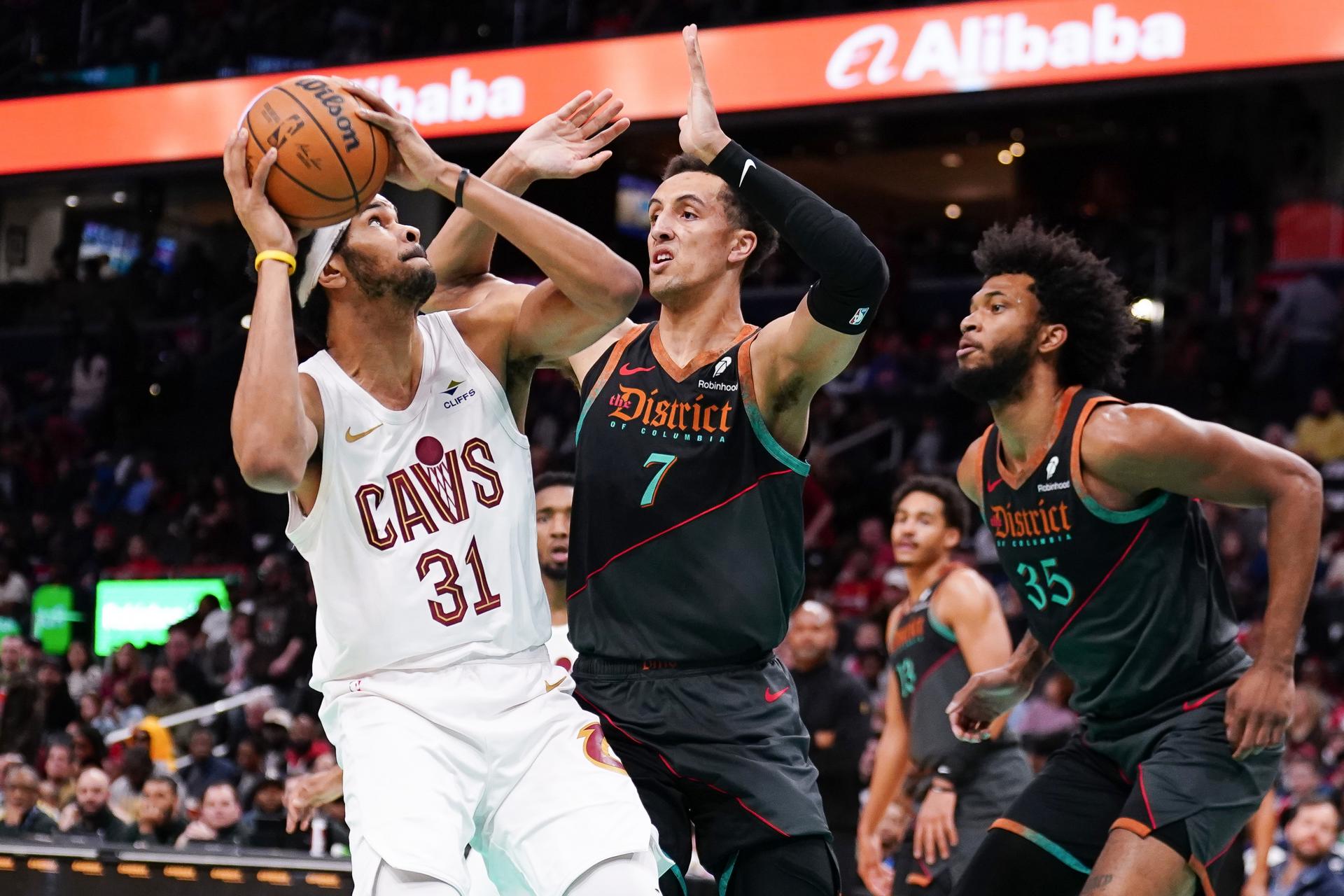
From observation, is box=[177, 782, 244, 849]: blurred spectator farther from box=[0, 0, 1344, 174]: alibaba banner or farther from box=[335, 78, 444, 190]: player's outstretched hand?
box=[335, 78, 444, 190]: player's outstretched hand

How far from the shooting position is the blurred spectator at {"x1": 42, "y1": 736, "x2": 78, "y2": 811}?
38.4 ft

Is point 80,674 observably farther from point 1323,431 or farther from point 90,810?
point 1323,431

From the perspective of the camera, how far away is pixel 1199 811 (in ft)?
13.2

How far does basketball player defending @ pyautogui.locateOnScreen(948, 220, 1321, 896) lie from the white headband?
181 centimetres

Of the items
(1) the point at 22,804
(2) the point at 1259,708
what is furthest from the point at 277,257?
(1) the point at 22,804

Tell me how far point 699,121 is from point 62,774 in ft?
32.0

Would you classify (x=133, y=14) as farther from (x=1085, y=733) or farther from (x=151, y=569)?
(x=1085, y=733)

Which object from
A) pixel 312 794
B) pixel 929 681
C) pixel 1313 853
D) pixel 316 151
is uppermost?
pixel 316 151

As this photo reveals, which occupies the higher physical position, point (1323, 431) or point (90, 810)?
point (1323, 431)

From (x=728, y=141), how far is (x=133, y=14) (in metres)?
15.3

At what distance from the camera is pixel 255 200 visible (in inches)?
142

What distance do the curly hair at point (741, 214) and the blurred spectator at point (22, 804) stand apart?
7.42m

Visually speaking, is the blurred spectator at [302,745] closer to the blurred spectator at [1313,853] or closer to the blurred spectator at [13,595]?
the blurred spectator at [13,595]

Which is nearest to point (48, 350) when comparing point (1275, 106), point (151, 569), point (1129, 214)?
point (151, 569)
